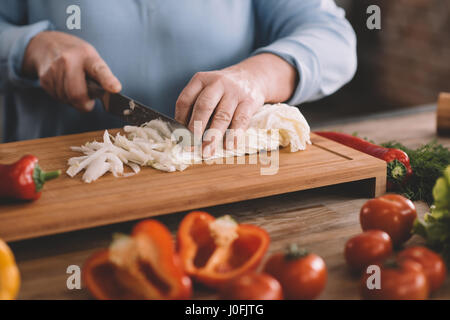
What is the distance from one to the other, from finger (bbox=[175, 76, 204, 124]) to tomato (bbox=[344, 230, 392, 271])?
0.82 meters

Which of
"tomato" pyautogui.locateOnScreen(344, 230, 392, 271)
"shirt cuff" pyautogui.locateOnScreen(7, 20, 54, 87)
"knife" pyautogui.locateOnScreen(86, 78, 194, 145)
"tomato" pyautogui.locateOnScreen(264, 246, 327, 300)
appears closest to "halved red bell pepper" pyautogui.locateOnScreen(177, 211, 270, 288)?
"tomato" pyautogui.locateOnScreen(264, 246, 327, 300)

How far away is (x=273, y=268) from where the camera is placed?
104cm

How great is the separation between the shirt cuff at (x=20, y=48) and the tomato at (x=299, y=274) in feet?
4.70

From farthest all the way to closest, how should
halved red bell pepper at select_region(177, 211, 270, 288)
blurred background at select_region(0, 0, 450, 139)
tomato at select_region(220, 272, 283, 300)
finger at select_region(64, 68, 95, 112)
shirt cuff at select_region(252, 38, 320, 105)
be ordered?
blurred background at select_region(0, 0, 450, 139)
shirt cuff at select_region(252, 38, 320, 105)
finger at select_region(64, 68, 95, 112)
halved red bell pepper at select_region(177, 211, 270, 288)
tomato at select_region(220, 272, 283, 300)

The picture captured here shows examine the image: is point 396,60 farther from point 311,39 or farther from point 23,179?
point 23,179

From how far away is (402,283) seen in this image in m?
0.98

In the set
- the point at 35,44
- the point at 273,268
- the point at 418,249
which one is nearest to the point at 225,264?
the point at 273,268

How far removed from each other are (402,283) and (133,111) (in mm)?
1149

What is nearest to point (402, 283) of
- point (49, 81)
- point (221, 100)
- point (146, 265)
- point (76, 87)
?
point (146, 265)

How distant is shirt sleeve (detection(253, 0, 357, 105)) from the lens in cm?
215

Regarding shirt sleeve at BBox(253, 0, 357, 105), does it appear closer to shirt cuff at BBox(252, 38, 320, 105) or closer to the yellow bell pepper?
shirt cuff at BBox(252, 38, 320, 105)

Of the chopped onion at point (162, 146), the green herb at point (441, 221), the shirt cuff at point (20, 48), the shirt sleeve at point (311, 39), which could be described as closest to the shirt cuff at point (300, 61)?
the shirt sleeve at point (311, 39)

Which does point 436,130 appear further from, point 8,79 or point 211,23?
point 8,79

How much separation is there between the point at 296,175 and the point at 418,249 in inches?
20.2
